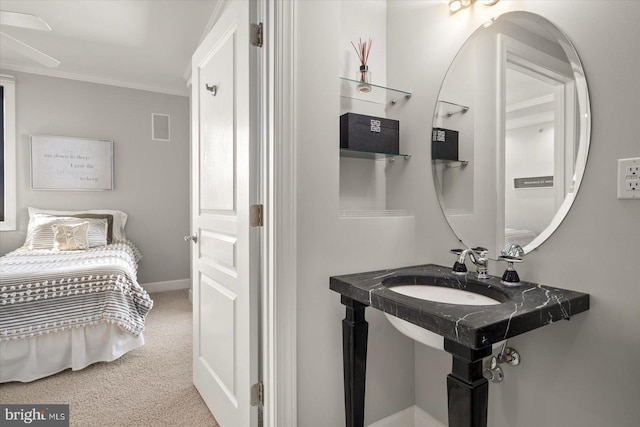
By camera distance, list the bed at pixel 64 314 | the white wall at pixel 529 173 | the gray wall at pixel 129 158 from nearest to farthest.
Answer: the white wall at pixel 529 173 → the bed at pixel 64 314 → the gray wall at pixel 129 158

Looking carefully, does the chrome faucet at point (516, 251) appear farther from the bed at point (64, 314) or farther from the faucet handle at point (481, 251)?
the bed at point (64, 314)

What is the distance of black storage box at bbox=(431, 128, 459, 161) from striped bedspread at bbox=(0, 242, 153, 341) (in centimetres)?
226

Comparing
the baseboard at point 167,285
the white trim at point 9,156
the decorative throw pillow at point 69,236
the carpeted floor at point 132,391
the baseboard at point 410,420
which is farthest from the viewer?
the baseboard at point 167,285

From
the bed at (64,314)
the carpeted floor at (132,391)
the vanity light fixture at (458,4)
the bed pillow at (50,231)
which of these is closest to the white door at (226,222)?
the carpeted floor at (132,391)

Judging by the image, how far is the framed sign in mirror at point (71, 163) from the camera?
→ 379cm

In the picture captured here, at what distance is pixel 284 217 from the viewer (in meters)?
1.35

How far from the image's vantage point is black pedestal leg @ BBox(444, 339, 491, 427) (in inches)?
34.8

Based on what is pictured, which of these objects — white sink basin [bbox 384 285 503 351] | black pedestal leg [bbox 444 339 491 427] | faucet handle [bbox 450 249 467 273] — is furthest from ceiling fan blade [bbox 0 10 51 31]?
black pedestal leg [bbox 444 339 491 427]

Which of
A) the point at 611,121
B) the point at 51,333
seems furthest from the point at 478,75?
the point at 51,333

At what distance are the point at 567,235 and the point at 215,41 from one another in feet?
5.89

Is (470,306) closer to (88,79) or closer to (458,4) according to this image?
(458,4)

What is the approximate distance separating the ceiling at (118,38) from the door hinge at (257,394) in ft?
8.42

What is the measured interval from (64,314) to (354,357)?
207 centimetres

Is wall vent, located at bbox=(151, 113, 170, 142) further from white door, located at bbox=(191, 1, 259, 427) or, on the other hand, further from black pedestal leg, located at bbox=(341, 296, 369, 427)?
black pedestal leg, located at bbox=(341, 296, 369, 427)
